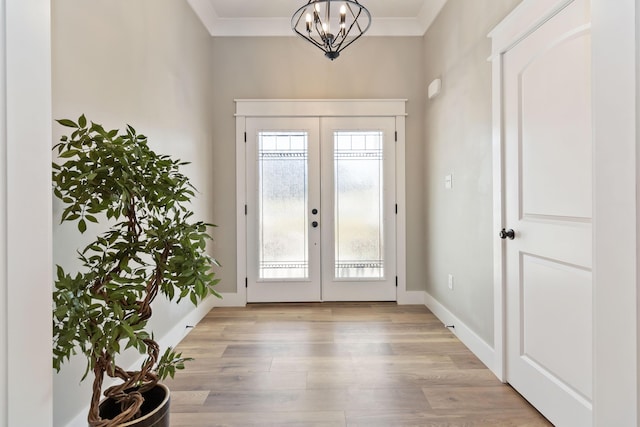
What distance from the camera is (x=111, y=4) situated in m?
1.90

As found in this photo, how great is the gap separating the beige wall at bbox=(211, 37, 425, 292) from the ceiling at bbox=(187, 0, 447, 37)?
0.08 m

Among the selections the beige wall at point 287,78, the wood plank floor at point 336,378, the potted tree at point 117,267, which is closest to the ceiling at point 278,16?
the beige wall at point 287,78

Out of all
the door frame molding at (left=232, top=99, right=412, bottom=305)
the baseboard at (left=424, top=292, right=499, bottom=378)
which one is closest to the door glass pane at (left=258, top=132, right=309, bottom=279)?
the door frame molding at (left=232, top=99, right=412, bottom=305)

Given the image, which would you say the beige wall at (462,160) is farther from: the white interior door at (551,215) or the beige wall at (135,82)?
the beige wall at (135,82)

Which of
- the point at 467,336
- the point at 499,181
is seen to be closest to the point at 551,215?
the point at 499,181

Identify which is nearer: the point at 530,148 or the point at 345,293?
the point at 530,148

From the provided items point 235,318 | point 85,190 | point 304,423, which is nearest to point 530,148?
point 304,423

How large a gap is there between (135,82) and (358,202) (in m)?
2.37

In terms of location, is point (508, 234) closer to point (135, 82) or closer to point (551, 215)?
point (551, 215)

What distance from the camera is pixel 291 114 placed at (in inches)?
149

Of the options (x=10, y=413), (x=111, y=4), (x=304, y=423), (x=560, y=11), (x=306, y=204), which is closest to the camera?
(x=10, y=413)

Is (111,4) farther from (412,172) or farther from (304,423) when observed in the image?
(412,172)

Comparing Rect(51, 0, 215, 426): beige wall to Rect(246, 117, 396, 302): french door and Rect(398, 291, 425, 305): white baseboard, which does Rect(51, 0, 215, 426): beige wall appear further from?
Rect(398, 291, 425, 305): white baseboard

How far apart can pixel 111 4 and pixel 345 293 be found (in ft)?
10.2
